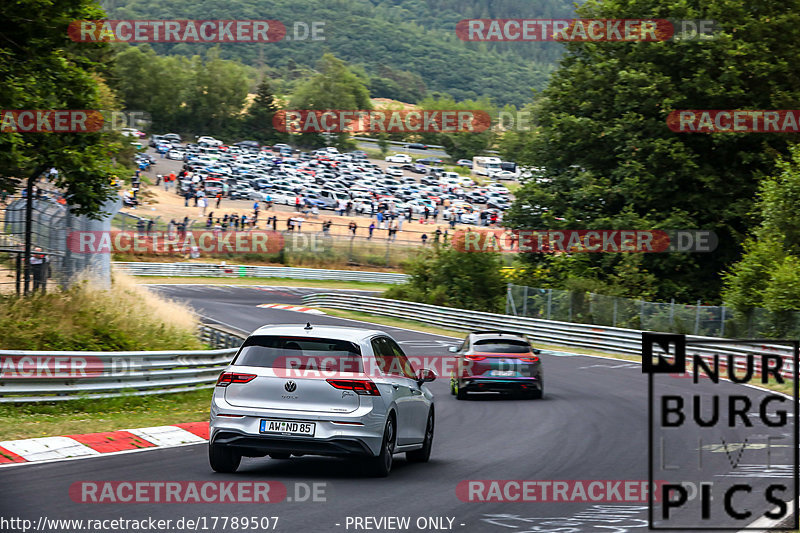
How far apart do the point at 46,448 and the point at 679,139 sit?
35746mm

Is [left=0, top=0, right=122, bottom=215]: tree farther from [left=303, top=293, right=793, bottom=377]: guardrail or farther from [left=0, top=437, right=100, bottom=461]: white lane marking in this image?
[left=303, top=293, right=793, bottom=377]: guardrail

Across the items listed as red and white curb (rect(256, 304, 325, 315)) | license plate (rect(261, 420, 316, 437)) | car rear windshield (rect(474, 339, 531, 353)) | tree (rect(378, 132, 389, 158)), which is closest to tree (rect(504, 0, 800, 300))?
red and white curb (rect(256, 304, 325, 315))

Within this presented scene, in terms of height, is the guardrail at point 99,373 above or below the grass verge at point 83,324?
below

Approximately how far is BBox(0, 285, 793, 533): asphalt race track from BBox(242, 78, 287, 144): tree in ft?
510

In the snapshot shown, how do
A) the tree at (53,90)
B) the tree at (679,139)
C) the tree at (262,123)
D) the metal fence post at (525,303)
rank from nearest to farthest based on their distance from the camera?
the tree at (53,90), the metal fence post at (525,303), the tree at (679,139), the tree at (262,123)

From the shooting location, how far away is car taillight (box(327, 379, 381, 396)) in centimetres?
1087

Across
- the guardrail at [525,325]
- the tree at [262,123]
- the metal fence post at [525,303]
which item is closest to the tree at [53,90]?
the guardrail at [525,325]

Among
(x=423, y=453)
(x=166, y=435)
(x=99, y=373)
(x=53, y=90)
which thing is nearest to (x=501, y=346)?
(x=99, y=373)

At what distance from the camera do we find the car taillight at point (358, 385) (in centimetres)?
1087

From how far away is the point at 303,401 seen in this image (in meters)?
10.8

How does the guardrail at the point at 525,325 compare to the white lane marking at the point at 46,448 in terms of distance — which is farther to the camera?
the guardrail at the point at 525,325

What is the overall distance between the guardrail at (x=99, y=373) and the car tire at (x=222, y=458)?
240 inches

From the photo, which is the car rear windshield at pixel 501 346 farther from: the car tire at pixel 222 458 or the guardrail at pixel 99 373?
the car tire at pixel 222 458

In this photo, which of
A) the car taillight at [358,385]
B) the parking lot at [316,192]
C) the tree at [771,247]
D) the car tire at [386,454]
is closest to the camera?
the car taillight at [358,385]
